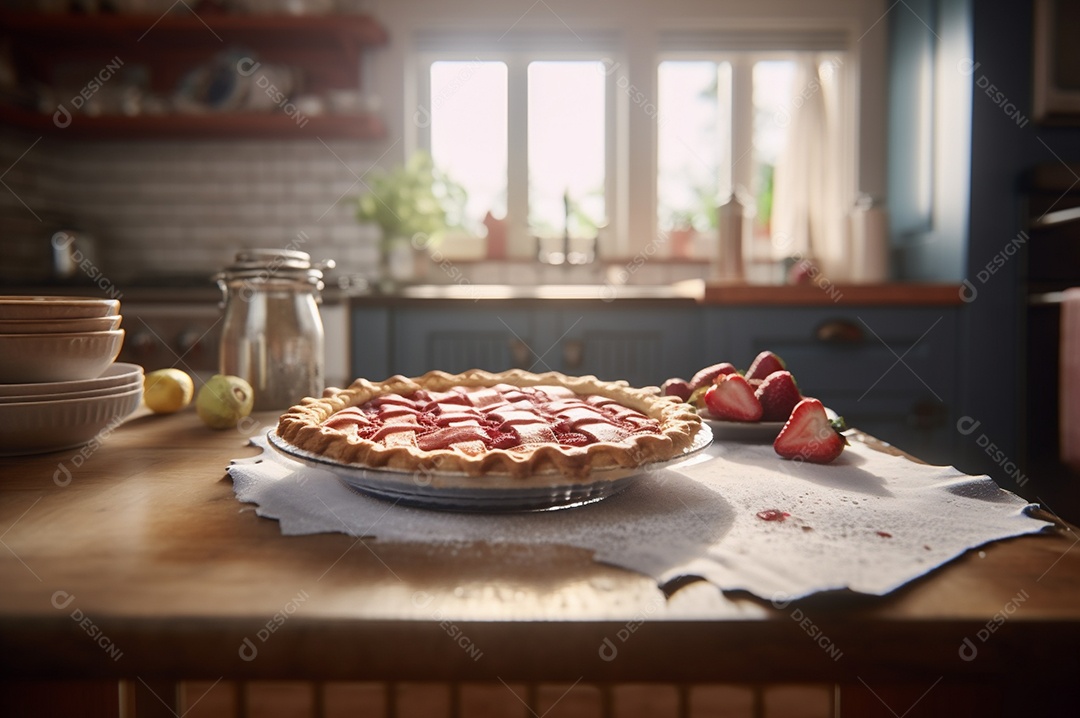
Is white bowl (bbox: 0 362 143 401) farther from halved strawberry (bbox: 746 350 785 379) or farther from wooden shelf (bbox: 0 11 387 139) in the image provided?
wooden shelf (bbox: 0 11 387 139)

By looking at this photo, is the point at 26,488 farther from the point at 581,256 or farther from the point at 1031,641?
the point at 581,256

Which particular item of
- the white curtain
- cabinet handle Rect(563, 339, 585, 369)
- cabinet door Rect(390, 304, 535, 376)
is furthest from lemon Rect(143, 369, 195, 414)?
the white curtain

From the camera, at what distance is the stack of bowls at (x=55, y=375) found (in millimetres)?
823

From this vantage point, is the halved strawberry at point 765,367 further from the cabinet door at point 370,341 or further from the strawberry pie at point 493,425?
the cabinet door at point 370,341

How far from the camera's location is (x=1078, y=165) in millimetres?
2525

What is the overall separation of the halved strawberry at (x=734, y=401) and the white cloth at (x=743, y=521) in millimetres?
159

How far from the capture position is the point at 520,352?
99.6 inches

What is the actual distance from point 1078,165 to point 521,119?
220cm

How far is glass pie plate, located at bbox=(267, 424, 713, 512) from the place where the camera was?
0.60 m

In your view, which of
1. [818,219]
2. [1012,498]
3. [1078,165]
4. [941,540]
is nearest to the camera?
[941,540]

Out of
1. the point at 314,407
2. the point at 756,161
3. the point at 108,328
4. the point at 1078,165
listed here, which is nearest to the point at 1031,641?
the point at 314,407

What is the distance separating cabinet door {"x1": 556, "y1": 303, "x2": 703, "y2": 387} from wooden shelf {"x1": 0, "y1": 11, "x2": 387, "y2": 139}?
1399mm

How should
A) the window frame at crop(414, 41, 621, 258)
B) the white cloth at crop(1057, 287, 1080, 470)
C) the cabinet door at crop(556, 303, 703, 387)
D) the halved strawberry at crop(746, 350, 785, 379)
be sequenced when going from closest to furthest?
the halved strawberry at crop(746, 350, 785, 379), the white cloth at crop(1057, 287, 1080, 470), the cabinet door at crop(556, 303, 703, 387), the window frame at crop(414, 41, 621, 258)

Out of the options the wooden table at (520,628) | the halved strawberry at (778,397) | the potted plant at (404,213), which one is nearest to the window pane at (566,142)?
the potted plant at (404,213)
